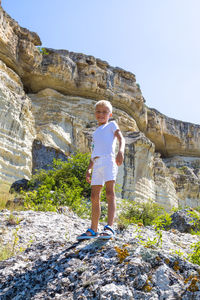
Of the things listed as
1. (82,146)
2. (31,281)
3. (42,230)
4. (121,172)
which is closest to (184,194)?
(121,172)

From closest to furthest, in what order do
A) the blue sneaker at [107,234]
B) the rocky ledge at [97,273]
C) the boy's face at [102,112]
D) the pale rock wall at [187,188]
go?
1. the rocky ledge at [97,273]
2. the blue sneaker at [107,234]
3. the boy's face at [102,112]
4. the pale rock wall at [187,188]

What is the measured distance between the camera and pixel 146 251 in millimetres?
2340

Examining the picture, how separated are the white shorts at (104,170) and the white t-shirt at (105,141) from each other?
95 millimetres

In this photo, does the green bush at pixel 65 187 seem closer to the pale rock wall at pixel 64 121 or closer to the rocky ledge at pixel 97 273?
the rocky ledge at pixel 97 273

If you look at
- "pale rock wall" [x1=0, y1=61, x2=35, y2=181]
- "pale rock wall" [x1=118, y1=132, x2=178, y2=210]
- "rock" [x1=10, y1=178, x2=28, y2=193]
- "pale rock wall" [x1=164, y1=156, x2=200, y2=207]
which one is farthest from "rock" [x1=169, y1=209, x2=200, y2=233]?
"pale rock wall" [x1=164, y1=156, x2=200, y2=207]

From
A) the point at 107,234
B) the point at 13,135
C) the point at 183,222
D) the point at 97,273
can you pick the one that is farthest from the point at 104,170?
the point at 13,135

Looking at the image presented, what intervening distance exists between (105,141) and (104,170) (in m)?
0.41

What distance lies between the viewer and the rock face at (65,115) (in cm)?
1647

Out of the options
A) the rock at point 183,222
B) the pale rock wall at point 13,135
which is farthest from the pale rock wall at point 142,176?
the rock at point 183,222

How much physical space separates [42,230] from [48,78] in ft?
81.9

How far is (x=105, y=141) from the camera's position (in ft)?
11.7

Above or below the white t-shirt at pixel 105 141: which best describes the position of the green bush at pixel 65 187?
below

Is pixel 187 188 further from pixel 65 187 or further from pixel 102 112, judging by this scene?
pixel 102 112

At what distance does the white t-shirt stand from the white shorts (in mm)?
95
